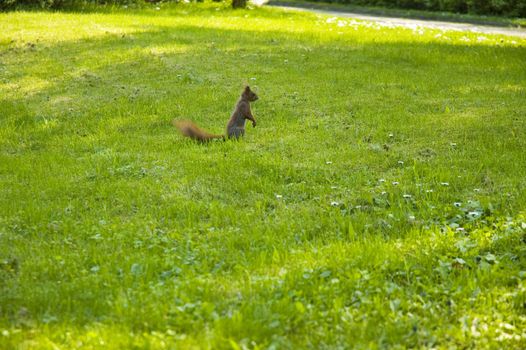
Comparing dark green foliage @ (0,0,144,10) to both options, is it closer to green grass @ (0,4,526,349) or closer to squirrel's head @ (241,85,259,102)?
green grass @ (0,4,526,349)

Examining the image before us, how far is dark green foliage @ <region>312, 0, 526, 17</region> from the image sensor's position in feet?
74.2

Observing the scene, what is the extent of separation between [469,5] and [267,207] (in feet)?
64.6

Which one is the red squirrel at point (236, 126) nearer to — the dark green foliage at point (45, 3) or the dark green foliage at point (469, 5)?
the dark green foliage at point (45, 3)

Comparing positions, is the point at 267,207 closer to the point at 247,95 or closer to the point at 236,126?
the point at 236,126

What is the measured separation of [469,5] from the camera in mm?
23484

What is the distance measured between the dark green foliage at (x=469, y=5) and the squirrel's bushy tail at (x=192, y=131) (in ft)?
57.6

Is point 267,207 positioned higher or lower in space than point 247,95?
lower

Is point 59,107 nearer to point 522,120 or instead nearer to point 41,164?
point 41,164

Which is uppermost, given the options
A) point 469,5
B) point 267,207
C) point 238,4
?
point 469,5

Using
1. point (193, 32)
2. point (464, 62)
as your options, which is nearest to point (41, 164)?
point (464, 62)

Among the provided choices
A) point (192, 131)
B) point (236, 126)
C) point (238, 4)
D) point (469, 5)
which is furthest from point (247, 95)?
point (469, 5)

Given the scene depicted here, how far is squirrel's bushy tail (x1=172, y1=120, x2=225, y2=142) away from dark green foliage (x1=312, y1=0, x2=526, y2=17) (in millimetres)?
17561

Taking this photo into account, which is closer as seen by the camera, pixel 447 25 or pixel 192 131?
pixel 192 131

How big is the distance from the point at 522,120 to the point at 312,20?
11975mm
